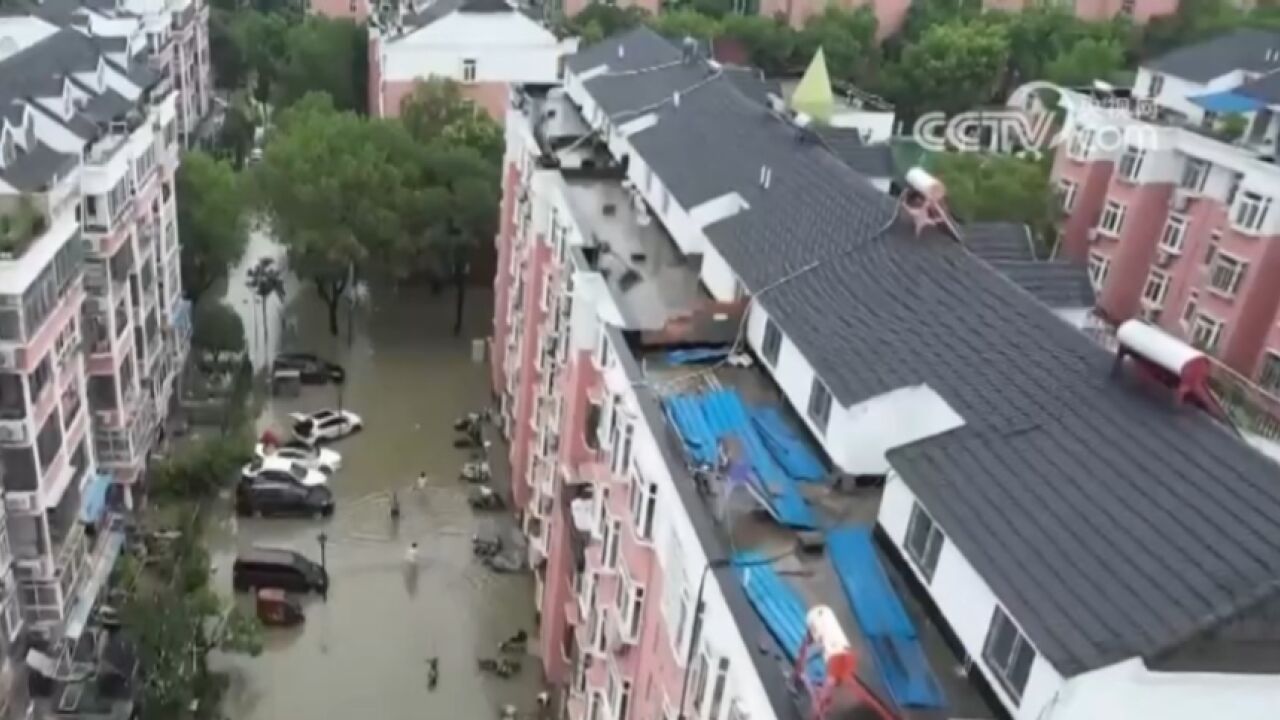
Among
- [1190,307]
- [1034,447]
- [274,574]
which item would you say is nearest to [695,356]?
[1034,447]

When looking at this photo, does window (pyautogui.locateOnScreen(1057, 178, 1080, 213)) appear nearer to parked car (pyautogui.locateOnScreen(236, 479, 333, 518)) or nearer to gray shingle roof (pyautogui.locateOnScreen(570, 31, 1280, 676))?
gray shingle roof (pyautogui.locateOnScreen(570, 31, 1280, 676))

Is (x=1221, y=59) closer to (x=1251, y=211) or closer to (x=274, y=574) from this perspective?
(x=1251, y=211)

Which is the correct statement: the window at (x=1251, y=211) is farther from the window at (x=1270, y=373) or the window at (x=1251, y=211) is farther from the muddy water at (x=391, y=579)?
the muddy water at (x=391, y=579)

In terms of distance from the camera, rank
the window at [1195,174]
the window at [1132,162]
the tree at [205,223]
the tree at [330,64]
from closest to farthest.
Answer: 1. the window at [1195,174]
2. the window at [1132,162]
3. the tree at [205,223]
4. the tree at [330,64]

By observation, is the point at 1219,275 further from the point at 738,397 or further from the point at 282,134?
the point at 282,134

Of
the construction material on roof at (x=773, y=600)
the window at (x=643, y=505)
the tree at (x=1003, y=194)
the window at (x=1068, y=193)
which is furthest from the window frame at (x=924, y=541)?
the window at (x=1068, y=193)

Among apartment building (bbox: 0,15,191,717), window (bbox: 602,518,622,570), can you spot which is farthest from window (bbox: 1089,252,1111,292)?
apartment building (bbox: 0,15,191,717)

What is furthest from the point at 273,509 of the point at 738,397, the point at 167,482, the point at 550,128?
the point at 738,397
